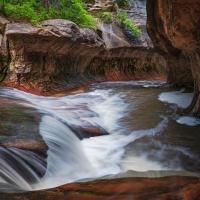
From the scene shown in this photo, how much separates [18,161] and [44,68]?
778 centimetres

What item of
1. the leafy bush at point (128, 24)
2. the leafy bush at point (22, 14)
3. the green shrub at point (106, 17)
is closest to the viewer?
the leafy bush at point (22, 14)

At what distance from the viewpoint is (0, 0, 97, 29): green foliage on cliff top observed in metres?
9.40

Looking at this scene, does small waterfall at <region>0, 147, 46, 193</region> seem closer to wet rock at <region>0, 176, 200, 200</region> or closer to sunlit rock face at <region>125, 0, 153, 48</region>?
wet rock at <region>0, 176, 200, 200</region>

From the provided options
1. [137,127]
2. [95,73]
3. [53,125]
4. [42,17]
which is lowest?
[95,73]

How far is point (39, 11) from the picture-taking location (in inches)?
424

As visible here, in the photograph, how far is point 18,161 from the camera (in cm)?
307

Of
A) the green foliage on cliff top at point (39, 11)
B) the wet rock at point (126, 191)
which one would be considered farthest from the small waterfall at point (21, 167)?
the green foliage on cliff top at point (39, 11)

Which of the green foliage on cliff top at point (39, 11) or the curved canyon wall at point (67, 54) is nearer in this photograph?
the curved canyon wall at point (67, 54)

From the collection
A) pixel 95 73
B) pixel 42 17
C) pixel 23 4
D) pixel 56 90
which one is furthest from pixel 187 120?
pixel 95 73

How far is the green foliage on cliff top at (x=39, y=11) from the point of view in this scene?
940cm

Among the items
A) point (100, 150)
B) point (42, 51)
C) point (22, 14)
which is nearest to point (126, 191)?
point (100, 150)

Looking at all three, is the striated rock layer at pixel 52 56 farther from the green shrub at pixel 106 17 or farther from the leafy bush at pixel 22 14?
the green shrub at pixel 106 17

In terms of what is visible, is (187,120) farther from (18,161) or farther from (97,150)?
(18,161)

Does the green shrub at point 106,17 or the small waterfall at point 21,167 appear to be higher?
the green shrub at point 106,17
